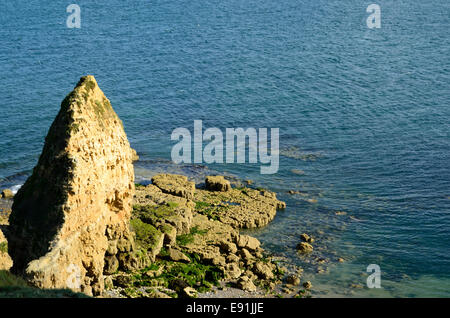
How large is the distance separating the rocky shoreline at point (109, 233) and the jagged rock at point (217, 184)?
4517 mm

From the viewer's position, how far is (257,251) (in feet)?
185

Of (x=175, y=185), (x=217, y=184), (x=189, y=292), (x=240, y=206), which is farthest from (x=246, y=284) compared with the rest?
(x=217, y=184)

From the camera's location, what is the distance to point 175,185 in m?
66.1

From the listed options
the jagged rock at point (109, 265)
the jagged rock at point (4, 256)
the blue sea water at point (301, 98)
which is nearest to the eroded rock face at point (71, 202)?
the jagged rock at point (4, 256)

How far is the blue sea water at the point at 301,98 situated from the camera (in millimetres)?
60812

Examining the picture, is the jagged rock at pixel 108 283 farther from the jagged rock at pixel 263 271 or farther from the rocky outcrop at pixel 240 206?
the rocky outcrop at pixel 240 206

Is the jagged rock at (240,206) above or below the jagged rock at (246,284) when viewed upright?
above

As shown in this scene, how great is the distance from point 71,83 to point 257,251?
60936mm

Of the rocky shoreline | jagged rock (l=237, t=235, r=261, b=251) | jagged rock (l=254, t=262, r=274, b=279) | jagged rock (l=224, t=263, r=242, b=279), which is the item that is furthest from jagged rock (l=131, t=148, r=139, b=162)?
jagged rock (l=254, t=262, r=274, b=279)

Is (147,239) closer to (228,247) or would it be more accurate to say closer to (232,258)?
(232,258)

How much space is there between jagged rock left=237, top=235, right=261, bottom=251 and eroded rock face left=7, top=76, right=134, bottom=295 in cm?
1609

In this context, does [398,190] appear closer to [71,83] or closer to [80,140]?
[80,140]

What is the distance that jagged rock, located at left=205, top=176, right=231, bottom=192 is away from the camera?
6769 cm
